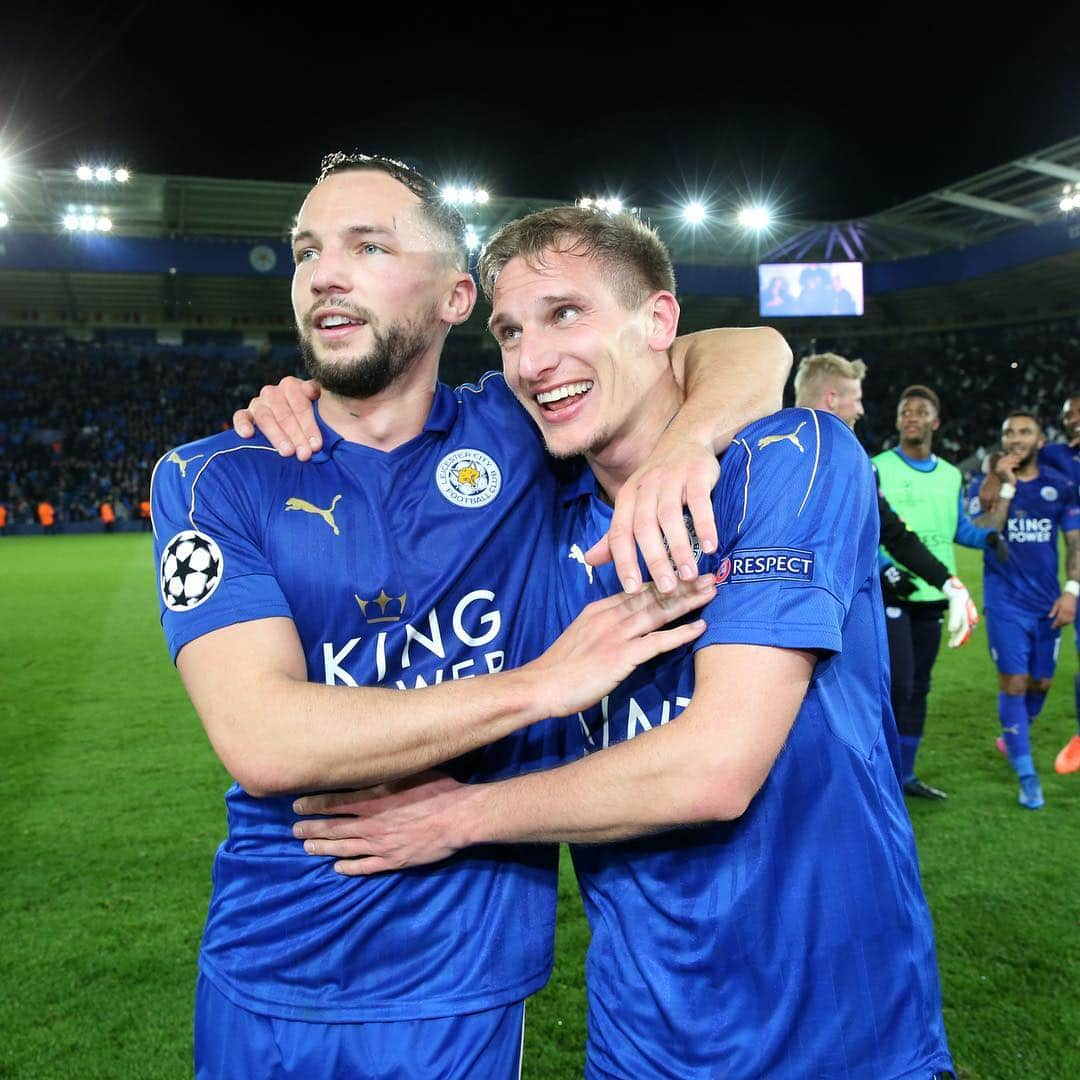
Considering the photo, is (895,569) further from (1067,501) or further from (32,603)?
(32,603)

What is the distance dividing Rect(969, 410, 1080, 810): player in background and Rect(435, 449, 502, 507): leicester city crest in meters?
4.53

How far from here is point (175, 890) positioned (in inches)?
173

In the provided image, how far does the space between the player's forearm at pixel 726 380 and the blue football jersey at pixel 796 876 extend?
3.7 inches

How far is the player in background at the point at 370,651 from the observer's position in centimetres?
164

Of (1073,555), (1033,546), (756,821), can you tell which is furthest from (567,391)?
(1033,546)

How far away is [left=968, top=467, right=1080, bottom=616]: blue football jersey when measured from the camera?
6098 mm

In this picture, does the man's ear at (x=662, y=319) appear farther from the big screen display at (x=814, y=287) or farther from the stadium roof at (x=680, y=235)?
the big screen display at (x=814, y=287)

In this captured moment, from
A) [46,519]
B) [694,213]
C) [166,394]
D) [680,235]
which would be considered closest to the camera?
[46,519]

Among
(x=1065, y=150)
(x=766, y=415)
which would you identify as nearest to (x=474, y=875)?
(x=766, y=415)

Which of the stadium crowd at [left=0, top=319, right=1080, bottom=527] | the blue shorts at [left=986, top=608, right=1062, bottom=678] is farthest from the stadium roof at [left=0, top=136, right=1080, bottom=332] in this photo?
the blue shorts at [left=986, top=608, right=1062, bottom=678]

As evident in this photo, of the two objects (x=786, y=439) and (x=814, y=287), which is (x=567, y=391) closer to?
(x=786, y=439)

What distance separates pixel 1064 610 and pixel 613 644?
515 cm

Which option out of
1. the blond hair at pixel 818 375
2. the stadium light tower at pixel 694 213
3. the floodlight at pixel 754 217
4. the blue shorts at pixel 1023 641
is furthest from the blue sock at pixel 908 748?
the floodlight at pixel 754 217

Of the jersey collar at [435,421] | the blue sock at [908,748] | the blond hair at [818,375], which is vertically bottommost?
the blue sock at [908,748]
